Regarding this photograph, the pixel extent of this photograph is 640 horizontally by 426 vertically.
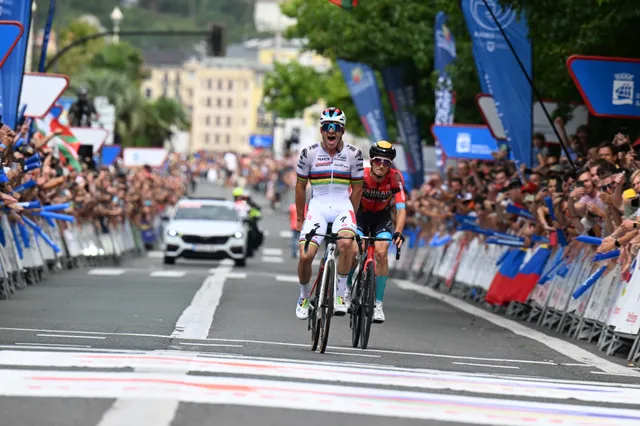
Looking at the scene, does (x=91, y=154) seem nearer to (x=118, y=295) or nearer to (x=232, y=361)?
(x=118, y=295)

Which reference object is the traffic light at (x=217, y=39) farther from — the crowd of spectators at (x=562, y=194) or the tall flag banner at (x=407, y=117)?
the crowd of spectators at (x=562, y=194)

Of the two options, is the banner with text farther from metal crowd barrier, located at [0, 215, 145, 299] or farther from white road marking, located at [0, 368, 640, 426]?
white road marking, located at [0, 368, 640, 426]

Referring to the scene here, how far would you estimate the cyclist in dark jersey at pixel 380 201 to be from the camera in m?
15.1

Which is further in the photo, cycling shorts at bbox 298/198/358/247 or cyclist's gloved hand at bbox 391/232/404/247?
cyclist's gloved hand at bbox 391/232/404/247

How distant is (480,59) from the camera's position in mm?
25531

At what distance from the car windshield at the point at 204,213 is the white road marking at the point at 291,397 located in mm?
28742

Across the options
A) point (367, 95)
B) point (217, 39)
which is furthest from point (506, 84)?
point (217, 39)

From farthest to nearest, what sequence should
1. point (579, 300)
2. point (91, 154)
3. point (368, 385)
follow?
1. point (91, 154)
2. point (579, 300)
3. point (368, 385)

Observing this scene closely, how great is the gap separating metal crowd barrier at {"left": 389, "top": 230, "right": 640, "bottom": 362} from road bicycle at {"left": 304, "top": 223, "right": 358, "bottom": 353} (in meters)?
3.31

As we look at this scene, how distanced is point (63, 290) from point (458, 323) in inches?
229

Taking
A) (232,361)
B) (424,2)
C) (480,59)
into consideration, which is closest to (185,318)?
(232,361)

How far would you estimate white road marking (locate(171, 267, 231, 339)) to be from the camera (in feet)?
50.9

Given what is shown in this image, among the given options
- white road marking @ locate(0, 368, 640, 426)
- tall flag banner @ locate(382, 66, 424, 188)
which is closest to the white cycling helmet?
white road marking @ locate(0, 368, 640, 426)

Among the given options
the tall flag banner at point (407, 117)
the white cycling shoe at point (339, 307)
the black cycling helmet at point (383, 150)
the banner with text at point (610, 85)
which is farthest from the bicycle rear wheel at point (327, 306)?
the tall flag banner at point (407, 117)
